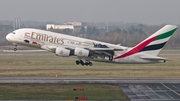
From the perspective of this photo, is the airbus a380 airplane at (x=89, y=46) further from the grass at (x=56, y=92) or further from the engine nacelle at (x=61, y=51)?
the grass at (x=56, y=92)

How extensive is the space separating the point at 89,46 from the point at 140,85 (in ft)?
43.6

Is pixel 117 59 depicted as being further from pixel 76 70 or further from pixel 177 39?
pixel 177 39

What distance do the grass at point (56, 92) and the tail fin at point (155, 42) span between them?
20.6 ft

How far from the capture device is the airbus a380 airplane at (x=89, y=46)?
2525 inches

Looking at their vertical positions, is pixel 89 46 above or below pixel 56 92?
above

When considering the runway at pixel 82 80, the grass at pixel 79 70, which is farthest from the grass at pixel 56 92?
the grass at pixel 79 70

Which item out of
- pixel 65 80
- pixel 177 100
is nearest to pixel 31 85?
pixel 65 80

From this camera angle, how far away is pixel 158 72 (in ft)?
297

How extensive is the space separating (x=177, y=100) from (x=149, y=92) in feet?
23.1

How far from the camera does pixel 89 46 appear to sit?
65.2 metres

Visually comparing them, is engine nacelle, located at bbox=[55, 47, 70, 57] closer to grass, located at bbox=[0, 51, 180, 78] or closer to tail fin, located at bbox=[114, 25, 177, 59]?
tail fin, located at bbox=[114, 25, 177, 59]

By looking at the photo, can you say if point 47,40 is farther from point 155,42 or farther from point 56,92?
point 155,42

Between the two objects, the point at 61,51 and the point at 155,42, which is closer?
the point at 61,51

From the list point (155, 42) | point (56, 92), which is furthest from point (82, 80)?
point (155, 42)
